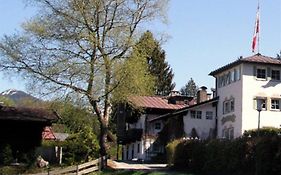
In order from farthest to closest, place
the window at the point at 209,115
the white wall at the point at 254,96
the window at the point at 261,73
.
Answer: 1. the window at the point at 209,115
2. the window at the point at 261,73
3. the white wall at the point at 254,96

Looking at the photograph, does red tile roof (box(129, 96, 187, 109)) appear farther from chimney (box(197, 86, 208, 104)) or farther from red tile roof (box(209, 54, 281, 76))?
red tile roof (box(209, 54, 281, 76))

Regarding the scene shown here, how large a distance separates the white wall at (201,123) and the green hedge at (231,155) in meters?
14.8

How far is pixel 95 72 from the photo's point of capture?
37062 mm

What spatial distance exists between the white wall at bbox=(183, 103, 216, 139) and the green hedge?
48.6 feet

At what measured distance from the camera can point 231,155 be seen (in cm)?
2777

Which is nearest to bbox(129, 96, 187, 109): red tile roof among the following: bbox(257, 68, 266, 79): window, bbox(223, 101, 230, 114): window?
bbox(223, 101, 230, 114): window

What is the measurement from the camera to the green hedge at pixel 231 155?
2448cm

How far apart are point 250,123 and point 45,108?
62.3 ft

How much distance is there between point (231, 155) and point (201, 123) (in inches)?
980

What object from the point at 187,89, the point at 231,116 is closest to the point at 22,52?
the point at 231,116

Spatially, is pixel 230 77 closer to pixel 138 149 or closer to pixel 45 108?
pixel 138 149

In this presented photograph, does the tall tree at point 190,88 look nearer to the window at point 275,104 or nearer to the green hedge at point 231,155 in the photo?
the window at point 275,104

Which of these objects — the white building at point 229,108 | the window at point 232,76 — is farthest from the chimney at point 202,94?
the window at point 232,76

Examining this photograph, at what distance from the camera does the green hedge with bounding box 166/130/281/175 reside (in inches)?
964
